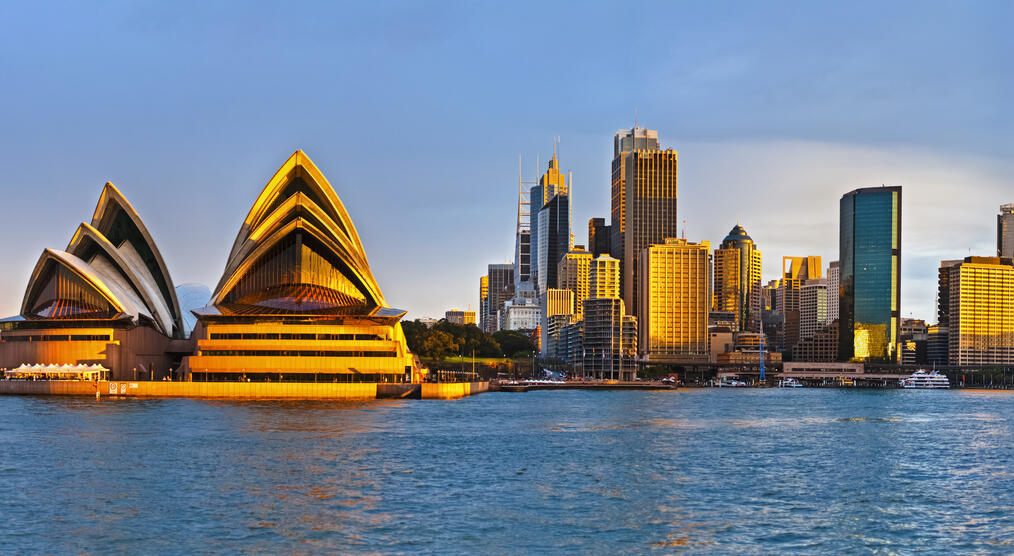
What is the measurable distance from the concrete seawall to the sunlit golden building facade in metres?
2.15

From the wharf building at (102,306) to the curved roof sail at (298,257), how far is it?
25.8 feet

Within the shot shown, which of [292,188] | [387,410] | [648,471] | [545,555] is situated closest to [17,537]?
[545,555]

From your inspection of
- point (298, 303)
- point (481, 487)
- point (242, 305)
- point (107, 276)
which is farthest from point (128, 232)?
point (481, 487)

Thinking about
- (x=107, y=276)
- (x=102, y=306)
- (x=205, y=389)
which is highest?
(x=107, y=276)

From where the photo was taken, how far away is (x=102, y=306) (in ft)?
349

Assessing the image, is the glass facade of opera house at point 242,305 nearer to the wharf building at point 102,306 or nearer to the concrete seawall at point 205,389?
the wharf building at point 102,306

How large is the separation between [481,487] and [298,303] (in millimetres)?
67943

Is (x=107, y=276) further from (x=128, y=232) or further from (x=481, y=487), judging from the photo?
(x=481, y=487)

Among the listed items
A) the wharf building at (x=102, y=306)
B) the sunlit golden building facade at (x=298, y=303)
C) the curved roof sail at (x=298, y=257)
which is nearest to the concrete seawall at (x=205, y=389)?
the sunlit golden building facade at (x=298, y=303)

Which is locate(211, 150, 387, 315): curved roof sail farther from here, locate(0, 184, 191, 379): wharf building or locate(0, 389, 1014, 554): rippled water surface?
locate(0, 389, 1014, 554): rippled water surface

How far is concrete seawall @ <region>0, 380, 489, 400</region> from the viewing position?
98.3m

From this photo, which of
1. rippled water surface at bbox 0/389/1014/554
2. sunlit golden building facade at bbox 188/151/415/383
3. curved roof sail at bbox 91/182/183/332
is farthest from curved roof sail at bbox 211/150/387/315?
rippled water surface at bbox 0/389/1014/554

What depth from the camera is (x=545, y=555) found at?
28938mm

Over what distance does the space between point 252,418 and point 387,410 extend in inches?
559
